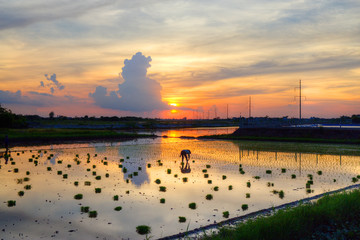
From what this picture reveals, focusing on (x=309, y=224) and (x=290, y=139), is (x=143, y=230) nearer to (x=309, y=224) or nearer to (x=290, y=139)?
(x=309, y=224)

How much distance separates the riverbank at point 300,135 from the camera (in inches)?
1634

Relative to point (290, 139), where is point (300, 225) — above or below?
below

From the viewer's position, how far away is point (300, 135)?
47000 millimetres

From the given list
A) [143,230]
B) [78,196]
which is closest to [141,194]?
[78,196]

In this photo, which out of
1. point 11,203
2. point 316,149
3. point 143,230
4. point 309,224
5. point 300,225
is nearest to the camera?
point 300,225

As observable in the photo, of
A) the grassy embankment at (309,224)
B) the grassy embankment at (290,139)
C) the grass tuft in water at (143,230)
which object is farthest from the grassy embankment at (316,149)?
the grass tuft in water at (143,230)

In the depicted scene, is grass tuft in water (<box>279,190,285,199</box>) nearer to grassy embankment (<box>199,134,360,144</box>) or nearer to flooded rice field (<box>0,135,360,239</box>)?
flooded rice field (<box>0,135,360,239</box>)

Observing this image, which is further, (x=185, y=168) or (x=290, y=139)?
(x=290, y=139)

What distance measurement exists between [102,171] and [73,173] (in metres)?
1.95

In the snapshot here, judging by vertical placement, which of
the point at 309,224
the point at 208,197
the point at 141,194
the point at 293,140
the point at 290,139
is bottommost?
the point at 141,194

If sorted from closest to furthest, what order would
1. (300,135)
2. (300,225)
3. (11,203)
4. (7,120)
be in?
(300,225) → (11,203) → (300,135) → (7,120)

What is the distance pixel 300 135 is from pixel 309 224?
1628 inches

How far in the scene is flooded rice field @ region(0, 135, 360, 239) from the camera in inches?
386

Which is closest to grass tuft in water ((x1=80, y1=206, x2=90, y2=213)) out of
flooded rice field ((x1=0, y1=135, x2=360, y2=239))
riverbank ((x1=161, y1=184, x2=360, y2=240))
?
flooded rice field ((x1=0, y1=135, x2=360, y2=239))
